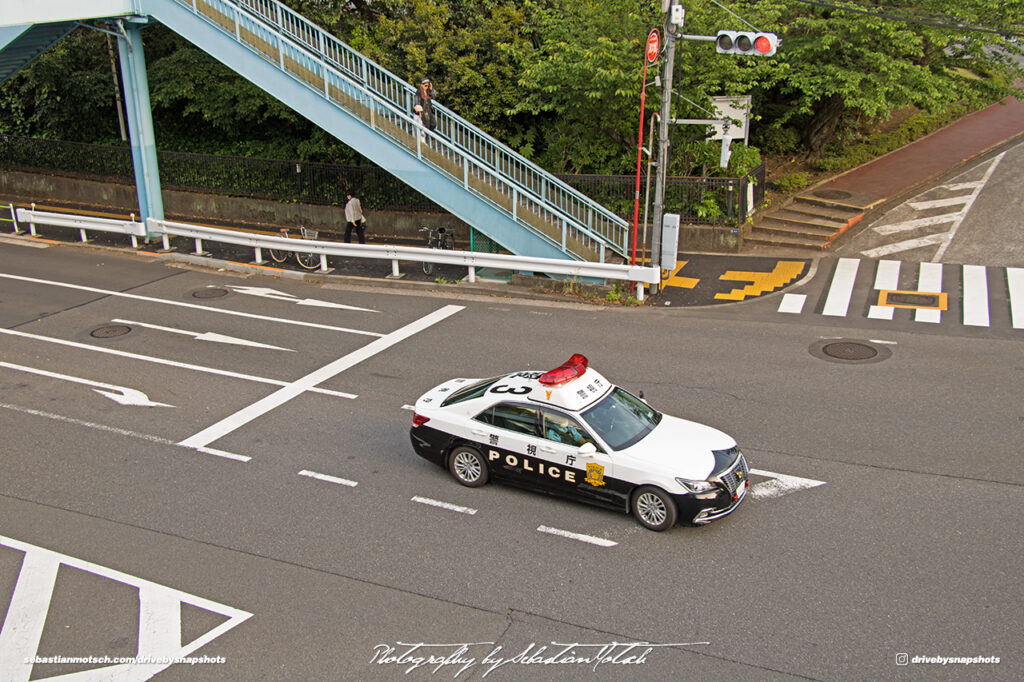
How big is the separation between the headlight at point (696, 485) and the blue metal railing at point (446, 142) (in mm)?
9899

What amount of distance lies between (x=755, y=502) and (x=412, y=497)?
4.00 meters

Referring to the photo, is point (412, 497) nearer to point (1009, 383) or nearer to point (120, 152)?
point (1009, 383)

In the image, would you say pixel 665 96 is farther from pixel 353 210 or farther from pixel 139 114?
pixel 139 114

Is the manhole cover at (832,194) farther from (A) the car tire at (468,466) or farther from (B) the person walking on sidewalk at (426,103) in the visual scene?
(A) the car tire at (468,466)

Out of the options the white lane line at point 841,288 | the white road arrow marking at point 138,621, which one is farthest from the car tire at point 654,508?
the white lane line at point 841,288

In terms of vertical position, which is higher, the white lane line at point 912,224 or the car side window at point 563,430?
the white lane line at point 912,224

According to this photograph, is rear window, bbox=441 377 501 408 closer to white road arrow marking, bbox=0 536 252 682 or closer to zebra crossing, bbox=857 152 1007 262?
white road arrow marking, bbox=0 536 252 682

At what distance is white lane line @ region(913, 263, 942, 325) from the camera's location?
15498 mm

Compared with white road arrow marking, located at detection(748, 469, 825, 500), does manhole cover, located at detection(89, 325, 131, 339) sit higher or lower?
higher

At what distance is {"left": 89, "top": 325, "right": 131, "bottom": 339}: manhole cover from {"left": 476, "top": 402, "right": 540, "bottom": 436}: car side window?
9207 mm

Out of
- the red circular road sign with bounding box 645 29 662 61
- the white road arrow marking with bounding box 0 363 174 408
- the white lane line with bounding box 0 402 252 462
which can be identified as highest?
the red circular road sign with bounding box 645 29 662 61

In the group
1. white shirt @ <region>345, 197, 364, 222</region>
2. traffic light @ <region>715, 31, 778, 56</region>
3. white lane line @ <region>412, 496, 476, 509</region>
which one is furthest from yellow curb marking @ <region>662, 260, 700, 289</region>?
white lane line @ <region>412, 496, 476, 509</region>

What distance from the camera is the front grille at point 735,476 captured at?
8.82 m

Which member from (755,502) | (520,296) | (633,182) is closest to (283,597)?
(755,502)
